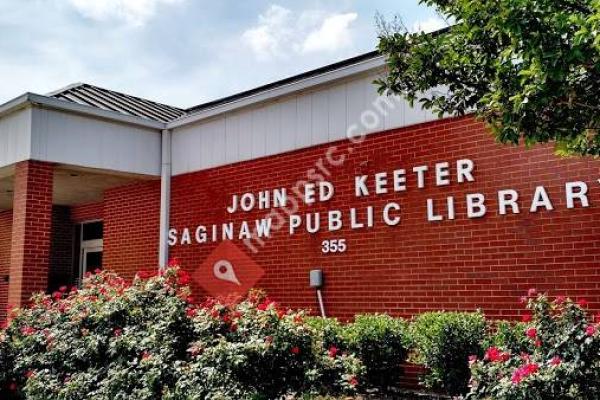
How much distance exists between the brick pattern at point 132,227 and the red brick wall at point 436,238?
5.47 ft

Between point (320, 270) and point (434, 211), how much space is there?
2.01 meters

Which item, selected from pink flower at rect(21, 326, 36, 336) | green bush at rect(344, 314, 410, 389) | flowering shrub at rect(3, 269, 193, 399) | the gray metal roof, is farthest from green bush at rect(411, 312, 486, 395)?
the gray metal roof

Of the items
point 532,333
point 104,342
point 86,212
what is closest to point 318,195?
point 104,342

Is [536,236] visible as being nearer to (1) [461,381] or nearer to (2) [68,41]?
(1) [461,381]

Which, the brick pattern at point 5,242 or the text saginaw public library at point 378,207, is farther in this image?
the brick pattern at point 5,242

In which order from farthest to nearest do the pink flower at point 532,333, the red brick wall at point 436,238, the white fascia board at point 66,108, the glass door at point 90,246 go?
Answer: the glass door at point 90,246
the white fascia board at point 66,108
the red brick wall at point 436,238
the pink flower at point 532,333

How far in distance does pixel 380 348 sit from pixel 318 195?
282cm

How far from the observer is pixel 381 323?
7109mm

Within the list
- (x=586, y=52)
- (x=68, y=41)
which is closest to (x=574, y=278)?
(x=586, y=52)

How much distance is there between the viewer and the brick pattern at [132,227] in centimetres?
1159

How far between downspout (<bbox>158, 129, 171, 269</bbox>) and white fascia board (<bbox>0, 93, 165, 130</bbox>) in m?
0.47

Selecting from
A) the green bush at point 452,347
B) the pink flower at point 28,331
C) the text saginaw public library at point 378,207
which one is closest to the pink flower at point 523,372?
the green bush at point 452,347

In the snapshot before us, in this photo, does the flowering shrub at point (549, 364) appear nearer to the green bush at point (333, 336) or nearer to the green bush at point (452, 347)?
the green bush at point (452, 347)

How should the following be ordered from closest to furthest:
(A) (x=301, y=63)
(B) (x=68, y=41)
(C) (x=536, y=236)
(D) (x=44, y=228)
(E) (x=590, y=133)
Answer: (E) (x=590, y=133) → (C) (x=536, y=236) → (B) (x=68, y=41) → (D) (x=44, y=228) → (A) (x=301, y=63)
